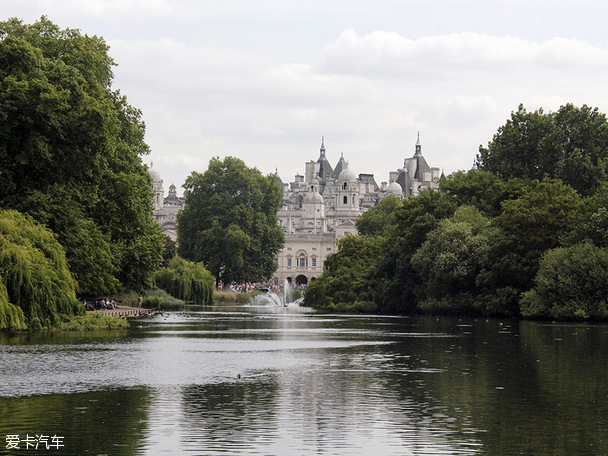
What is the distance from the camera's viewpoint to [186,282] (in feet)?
247

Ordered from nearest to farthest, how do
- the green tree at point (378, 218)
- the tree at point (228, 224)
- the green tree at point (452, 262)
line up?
the green tree at point (452, 262)
the tree at point (228, 224)
the green tree at point (378, 218)

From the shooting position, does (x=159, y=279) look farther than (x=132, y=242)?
Yes

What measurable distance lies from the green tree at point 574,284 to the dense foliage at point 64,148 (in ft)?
60.4

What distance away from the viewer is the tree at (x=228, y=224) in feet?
314

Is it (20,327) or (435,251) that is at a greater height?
(435,251)

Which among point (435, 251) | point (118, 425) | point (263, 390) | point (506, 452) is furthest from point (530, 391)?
point (435, 251)

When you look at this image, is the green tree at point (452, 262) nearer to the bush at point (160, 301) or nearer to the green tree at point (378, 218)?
the bush at point (160, 301)

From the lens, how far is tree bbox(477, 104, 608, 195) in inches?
2675

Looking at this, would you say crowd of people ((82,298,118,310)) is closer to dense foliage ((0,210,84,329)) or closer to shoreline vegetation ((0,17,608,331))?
shoreline vegetation ((0,17,608,331))

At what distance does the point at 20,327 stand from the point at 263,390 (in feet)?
43.1

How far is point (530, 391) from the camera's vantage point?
18250mm

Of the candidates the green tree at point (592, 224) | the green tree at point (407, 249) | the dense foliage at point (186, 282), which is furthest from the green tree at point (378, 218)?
the green tree at point (592, 224)

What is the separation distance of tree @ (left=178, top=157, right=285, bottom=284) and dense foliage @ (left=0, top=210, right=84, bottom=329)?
2451 inches

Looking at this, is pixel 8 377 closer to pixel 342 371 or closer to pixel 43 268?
pixel 342 371
